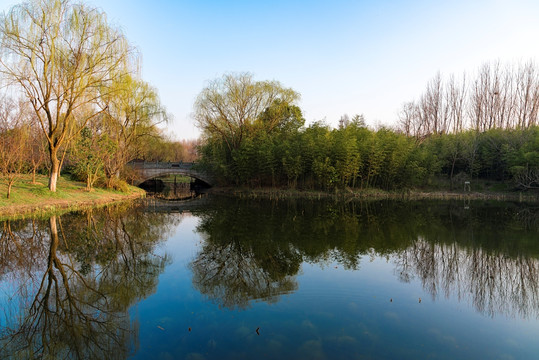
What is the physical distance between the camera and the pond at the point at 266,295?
13.7 ft

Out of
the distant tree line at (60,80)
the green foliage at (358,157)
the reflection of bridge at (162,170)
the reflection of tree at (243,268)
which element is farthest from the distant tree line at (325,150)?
the reflection of tree at (243,268)

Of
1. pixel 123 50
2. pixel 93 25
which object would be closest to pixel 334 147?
pixel 123 50

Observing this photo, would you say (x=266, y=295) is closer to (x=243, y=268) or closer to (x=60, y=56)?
(x=243, y=268)

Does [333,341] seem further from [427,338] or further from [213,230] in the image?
[213,230]

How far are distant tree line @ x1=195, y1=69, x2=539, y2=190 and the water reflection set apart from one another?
550 inches

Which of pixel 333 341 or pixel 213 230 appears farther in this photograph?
pixel 213 230

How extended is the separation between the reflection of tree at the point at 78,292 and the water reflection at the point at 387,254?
1.52 m

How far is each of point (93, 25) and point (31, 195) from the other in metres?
9.93

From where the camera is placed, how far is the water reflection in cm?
614

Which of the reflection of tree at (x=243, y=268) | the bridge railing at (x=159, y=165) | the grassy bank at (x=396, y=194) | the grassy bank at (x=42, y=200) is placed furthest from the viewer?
the bridge railing at (x=159, y=165)

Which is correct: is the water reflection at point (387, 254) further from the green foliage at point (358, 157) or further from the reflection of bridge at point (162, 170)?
the reflection of bridge at point (162, 170)

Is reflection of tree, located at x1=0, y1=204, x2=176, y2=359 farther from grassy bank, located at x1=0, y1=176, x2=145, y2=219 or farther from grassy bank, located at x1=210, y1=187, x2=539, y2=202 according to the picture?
grassy bank, located at x1=210, y1=187, x2=539, y2=202

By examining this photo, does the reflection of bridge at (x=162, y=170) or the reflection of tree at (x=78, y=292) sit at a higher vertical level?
the reflection of bridge at (x=162, y=170)

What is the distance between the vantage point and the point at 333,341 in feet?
14.1
